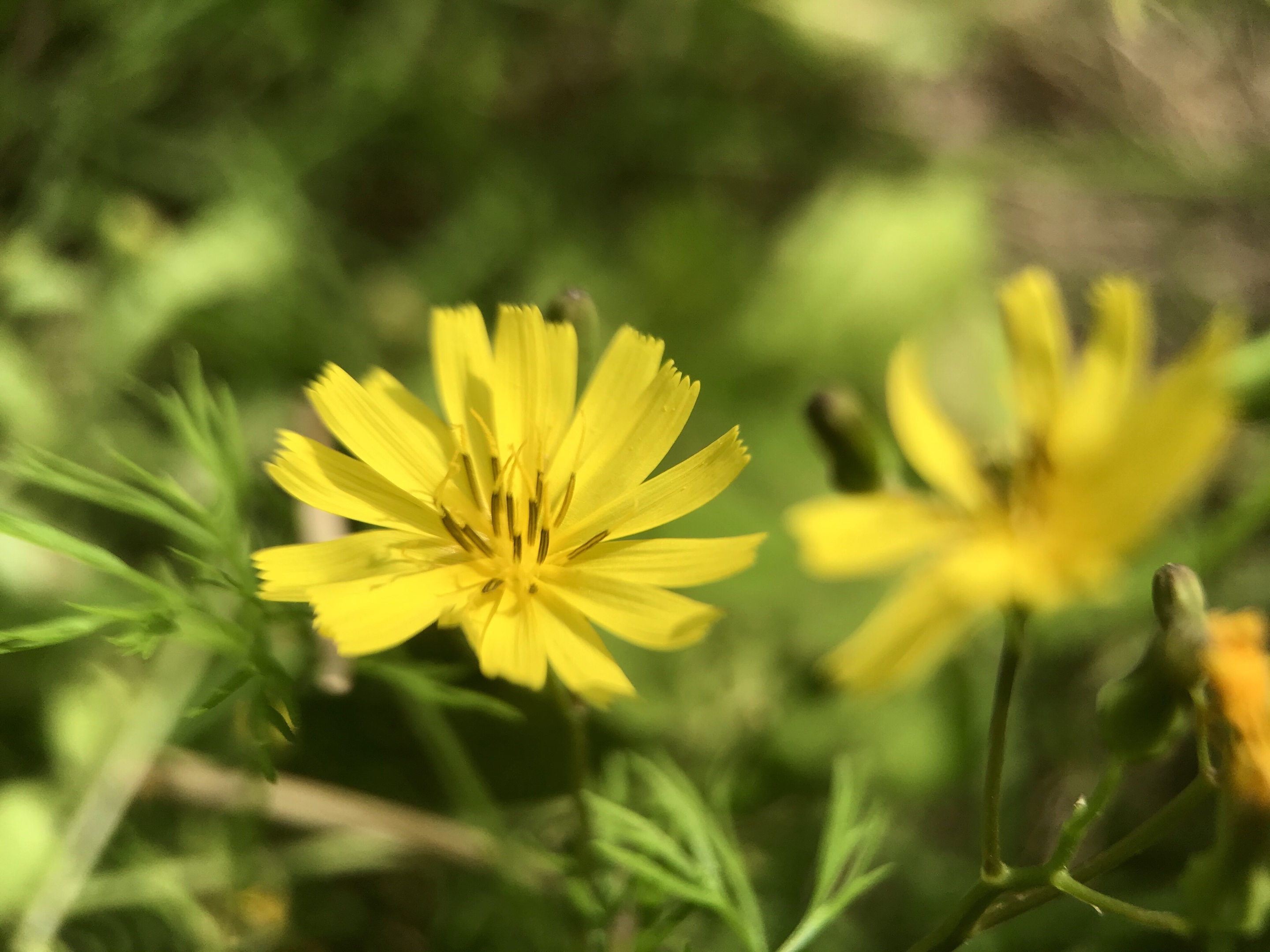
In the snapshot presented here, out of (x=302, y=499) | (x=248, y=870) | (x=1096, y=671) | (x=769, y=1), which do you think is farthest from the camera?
(x=769, y=1)

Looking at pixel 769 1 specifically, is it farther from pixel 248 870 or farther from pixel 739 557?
pixel 248 870

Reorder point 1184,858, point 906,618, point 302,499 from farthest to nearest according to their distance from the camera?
point 1184,858, point 302,499, point 906,618

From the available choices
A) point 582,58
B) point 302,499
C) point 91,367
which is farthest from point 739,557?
point 582,58

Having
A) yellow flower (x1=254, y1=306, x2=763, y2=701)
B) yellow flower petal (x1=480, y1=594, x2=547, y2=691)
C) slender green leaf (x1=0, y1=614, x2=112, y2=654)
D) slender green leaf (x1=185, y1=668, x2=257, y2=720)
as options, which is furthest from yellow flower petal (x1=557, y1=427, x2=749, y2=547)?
slender green leaf (x1=0, y1=614, x2=112, y2=654)

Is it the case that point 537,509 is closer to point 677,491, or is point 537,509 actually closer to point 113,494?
point 677,491

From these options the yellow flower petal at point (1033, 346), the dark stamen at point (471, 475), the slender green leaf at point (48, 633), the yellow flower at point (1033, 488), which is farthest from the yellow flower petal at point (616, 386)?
the slender green leaf at point (48, 633)

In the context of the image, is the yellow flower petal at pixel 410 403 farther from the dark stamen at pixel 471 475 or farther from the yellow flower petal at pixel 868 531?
the yellow flower petal at pixel 868 531
